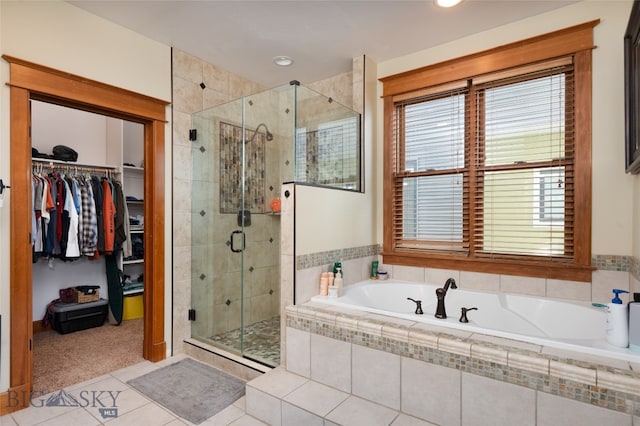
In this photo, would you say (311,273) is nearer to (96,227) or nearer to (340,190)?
(340,190)

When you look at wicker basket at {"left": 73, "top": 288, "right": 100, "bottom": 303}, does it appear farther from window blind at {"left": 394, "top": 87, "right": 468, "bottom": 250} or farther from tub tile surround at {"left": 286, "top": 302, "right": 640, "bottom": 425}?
window blind at {"left": 394, "top": 87, "right": 468, "bottom": 250}

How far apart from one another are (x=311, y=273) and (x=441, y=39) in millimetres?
2131

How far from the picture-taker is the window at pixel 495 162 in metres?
2.34

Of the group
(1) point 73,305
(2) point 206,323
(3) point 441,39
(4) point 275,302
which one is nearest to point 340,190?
(4) point 275,302

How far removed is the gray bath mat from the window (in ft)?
5.63

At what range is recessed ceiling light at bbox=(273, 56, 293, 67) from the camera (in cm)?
312

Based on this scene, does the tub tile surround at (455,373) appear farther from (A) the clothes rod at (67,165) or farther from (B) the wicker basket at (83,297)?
(A) the clothes rod at (67,165)

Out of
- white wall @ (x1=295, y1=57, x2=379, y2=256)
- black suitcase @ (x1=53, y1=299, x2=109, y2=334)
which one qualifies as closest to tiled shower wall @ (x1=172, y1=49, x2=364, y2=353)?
white wall @ (x1=295, y1=57, x2=379, y2=256)

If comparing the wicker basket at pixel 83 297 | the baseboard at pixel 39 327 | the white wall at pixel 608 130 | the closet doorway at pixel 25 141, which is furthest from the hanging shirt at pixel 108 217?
the white wall at pixel 608 130

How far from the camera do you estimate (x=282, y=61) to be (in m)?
3.18

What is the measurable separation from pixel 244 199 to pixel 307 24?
1.46 metres

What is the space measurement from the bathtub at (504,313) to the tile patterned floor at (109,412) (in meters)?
0.86

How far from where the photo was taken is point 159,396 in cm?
223

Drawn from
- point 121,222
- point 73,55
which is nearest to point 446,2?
point 73,55
